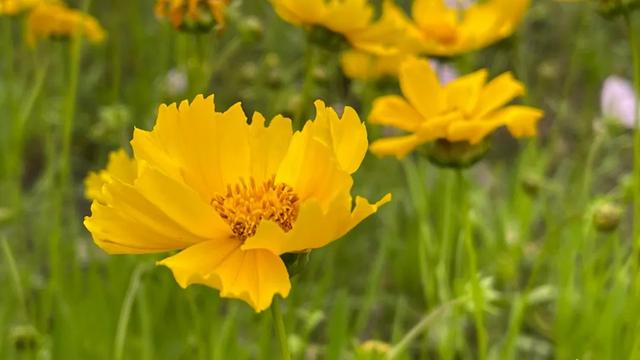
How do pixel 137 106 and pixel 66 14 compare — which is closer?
pixel 66 14

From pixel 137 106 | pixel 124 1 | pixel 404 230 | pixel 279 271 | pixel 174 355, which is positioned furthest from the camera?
pixel 124 1

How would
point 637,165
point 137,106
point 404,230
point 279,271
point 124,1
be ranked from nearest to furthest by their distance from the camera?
1. point 279,271
2. point 637,165
3. point 404,230
4. point 137,106
5. point 124,1

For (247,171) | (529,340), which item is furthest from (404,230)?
(247,171)

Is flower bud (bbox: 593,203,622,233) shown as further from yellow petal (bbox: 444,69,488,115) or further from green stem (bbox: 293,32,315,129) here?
green stem (bbox: 293,32,315,129)

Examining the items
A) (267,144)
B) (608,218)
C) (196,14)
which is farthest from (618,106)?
(267,144)

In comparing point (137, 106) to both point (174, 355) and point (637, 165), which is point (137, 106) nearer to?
point (174, 355)

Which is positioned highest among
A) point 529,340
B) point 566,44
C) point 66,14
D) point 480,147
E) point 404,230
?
point 480,147

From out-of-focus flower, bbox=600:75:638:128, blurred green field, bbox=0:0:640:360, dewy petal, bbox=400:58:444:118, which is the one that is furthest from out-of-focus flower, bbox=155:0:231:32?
out-of-focus flower, bbox=600:75:638:128
